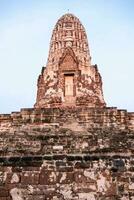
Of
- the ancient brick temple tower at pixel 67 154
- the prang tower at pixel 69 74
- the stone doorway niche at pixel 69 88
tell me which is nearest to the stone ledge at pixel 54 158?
the ancient brick temple tower at pixel 67 154

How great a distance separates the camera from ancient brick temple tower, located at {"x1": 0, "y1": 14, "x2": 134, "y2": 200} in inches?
333

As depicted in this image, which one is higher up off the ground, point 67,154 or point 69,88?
point 69,88

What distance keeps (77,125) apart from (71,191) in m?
1.91

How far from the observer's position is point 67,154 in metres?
9.03

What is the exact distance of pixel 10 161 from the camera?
9.05 m

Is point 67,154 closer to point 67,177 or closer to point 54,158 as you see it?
point 54,158

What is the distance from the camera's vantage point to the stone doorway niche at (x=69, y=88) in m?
16.5

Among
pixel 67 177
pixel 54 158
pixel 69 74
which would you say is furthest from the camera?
pixel 69 74

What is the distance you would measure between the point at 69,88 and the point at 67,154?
26.6 ft

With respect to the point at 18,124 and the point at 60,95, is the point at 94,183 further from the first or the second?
the point at 60,95

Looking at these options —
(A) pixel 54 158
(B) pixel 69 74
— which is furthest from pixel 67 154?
(B) pixel 69 74

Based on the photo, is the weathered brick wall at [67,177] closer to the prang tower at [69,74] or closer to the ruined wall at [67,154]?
the ruined wall at [67,154]

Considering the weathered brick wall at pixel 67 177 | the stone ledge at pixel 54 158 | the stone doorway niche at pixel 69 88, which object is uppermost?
the stone doorway niche at pixel 69 88

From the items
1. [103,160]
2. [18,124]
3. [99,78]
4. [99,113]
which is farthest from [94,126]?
[99,78]
